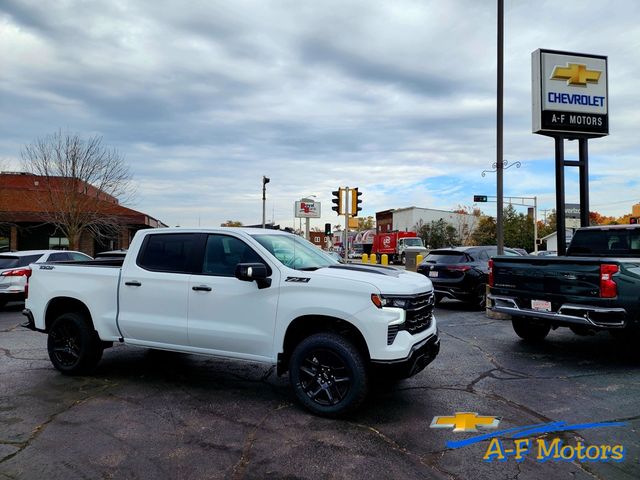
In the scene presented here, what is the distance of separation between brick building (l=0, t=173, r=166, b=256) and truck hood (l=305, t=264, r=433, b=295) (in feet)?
78.1

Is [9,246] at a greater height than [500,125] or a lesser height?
lesser

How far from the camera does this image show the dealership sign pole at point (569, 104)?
39.4 feet

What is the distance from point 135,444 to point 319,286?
209 centimetres

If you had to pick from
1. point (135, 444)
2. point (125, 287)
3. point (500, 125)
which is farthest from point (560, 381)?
point (500, 125)

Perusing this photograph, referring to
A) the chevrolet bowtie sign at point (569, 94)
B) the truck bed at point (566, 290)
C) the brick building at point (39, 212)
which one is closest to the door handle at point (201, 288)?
the truck bed at point (566, 290)

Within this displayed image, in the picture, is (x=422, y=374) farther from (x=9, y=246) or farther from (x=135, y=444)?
(x=9, y=246)

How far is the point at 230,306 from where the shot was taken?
4.98 m

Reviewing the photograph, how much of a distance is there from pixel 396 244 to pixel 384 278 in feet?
137

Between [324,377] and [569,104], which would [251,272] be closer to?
[324,377]

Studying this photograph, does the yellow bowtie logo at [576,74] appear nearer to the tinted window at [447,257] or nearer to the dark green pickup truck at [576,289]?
the tinted window at [447,257]

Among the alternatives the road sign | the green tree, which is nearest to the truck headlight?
the road sign

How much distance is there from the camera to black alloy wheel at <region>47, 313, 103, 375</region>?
19.1ft

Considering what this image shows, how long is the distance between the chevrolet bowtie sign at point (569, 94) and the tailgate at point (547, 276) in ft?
20.0

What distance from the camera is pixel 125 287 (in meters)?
5.59
